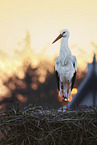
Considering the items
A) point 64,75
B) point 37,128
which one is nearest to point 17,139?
point 37,128

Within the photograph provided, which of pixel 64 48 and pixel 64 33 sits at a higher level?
pixel 64 33

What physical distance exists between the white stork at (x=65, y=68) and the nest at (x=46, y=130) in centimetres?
329

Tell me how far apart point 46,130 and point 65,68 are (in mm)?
3481

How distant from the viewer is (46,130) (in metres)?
2.11

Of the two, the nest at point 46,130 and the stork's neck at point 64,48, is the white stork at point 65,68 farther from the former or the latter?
the nest at point 46,130

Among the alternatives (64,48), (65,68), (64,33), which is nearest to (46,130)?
(65,68)

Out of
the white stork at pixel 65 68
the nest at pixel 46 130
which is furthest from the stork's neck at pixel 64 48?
the nest at pixel 46 130

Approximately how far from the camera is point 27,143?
2.16 meters

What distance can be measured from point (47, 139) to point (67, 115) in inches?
17.7

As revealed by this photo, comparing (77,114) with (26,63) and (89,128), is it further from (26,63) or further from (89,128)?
(26,63)

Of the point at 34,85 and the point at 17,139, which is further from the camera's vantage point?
the point at 34,85

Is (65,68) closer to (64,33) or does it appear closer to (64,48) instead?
(64,48)

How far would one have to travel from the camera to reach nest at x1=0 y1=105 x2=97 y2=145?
2.04m

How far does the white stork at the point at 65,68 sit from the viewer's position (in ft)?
18.0
